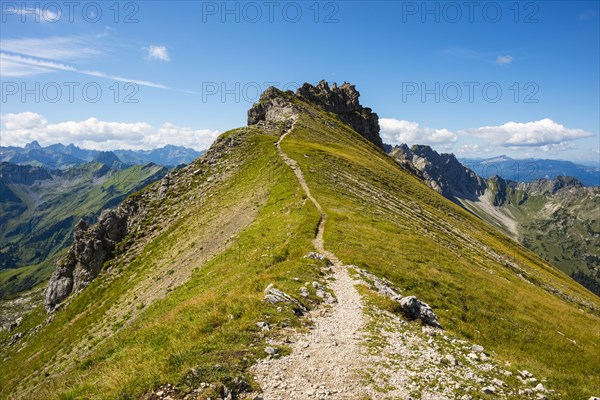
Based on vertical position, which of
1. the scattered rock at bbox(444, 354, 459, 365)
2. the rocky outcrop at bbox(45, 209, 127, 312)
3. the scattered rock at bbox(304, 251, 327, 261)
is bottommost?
the rocky outcrop at bbox(45, 209, 127, 312)

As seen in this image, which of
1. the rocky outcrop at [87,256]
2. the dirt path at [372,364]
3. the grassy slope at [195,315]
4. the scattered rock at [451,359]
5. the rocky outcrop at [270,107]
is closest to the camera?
the dirt path at [372,364]

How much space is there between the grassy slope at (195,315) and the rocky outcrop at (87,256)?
8.46 m

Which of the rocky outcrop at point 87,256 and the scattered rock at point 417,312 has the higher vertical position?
the scattered rock at point 417,312

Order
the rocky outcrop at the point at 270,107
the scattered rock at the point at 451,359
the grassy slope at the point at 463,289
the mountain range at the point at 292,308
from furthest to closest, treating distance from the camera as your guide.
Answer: the rocky outcrop at the point at 270,107 < the grassy slope at the point at 463,289 < the scattered rock at the point at 451,359 < the mountain range at the point at 292,308

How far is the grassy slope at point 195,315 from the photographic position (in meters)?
14.9

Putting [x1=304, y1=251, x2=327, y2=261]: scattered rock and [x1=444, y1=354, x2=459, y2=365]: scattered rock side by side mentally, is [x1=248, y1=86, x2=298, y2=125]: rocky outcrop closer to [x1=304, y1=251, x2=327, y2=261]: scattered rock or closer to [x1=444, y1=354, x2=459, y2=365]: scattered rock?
[x1=304, y1=251, x2=327, y2=261]: scattered rock

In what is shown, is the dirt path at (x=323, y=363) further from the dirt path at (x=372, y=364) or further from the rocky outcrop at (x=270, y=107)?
the rocky outcrop at (x=270, y=107)

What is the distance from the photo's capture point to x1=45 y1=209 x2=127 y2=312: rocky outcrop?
72688 mm

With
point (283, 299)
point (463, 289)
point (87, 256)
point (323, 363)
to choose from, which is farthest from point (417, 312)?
point (87, 256)

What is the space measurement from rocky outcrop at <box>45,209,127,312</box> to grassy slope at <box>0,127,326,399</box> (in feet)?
27.8

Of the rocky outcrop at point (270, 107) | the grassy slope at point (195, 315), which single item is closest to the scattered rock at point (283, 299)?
the grassy slope at point (195, 315)

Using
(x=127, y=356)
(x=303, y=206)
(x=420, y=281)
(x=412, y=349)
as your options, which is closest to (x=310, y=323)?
(x=412, y=349)

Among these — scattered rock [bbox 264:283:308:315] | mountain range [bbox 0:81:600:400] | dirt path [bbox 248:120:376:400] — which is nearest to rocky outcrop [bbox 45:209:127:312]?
mountain range [bbox 0:81:600:400]

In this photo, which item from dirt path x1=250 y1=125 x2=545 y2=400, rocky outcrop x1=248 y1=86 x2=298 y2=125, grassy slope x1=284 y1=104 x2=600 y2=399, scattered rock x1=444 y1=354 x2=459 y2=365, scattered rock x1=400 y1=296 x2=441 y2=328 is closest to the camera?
dirt path x1=250 y1=125 x2=545 y2=400
